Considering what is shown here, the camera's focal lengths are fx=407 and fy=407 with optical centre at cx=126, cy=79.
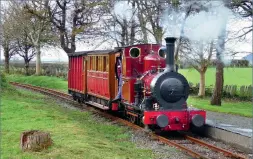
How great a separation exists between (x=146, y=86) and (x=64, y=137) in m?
3.38

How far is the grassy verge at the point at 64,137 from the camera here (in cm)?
803

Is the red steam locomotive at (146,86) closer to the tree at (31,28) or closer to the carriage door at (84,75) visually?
the carriage door at (84,75)

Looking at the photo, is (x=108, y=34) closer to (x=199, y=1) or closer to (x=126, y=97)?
(x=199, y=1)

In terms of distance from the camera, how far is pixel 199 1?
1548cm

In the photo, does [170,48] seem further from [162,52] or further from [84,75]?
[84,75]

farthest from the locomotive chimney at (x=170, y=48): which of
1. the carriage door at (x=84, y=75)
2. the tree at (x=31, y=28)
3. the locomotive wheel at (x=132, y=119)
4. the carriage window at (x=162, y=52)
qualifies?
the tree at (x=31, y=28)

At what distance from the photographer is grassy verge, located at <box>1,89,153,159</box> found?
8.03 metres

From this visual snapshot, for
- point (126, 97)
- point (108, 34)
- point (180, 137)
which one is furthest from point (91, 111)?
point (108, 34)

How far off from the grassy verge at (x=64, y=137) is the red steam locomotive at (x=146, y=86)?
923mm

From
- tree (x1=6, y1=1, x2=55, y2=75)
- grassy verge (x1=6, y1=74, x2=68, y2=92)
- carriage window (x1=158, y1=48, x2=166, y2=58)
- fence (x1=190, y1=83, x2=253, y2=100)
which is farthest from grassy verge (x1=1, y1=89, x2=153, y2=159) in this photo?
tree (x1=6, y1=1, x2=55, y2=75)

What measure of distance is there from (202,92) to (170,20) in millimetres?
10665

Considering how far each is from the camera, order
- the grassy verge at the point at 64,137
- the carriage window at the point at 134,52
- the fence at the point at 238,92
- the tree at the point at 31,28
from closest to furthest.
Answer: the grassy verge at the point at 64,137 < the carriage window at the point at 134,52 < the fence at the point at 238,92 < the tree at the point at 31,28

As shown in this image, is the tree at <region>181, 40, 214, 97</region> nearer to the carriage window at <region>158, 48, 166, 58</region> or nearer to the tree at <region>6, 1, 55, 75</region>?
the carriage window at <region>158, 48, 166, 58</region>

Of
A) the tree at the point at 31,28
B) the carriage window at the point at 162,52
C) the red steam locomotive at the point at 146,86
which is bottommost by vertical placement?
the red steam locomotive at the point at 146,86
